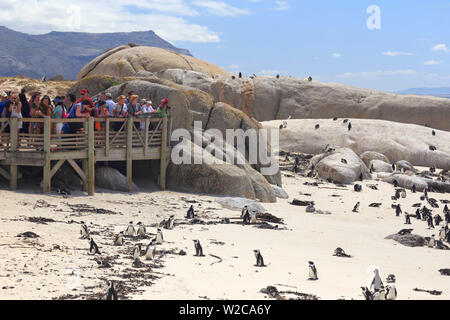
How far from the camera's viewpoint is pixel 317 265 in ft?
42.9

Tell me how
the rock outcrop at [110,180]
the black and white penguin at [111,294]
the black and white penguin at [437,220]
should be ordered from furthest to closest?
the black and white penguin at [437,220] → the rock outcrop at [110,180] → the black and white penguin at [111,294]

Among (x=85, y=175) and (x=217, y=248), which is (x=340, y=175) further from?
(x=217, y=248)

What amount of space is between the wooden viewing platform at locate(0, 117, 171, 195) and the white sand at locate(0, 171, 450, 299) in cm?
92

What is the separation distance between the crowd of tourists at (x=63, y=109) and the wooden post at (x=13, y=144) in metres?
0.22

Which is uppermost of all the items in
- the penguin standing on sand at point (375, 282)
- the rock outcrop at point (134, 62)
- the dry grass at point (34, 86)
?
the rock outcrop at point (134, 62)

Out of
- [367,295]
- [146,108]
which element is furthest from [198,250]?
[146,108]

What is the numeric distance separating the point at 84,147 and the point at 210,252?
7.08 metres

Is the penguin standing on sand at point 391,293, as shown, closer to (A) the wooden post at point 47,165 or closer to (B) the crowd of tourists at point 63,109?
(A) the wooden post at point 47,165

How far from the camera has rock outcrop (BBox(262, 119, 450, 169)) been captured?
38156mm

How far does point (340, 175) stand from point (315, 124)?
966 cm

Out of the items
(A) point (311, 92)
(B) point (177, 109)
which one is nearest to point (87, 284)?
(B) point (177, 109)

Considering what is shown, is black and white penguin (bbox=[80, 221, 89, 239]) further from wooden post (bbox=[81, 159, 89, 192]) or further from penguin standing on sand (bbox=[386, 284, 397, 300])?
penguin standing on sand (bbox=[386, 284, 397, 300])

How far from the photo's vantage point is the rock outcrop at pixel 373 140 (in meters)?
38.2

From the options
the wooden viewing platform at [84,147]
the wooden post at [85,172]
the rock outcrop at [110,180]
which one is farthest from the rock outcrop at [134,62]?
the wooden post at [85,172]
